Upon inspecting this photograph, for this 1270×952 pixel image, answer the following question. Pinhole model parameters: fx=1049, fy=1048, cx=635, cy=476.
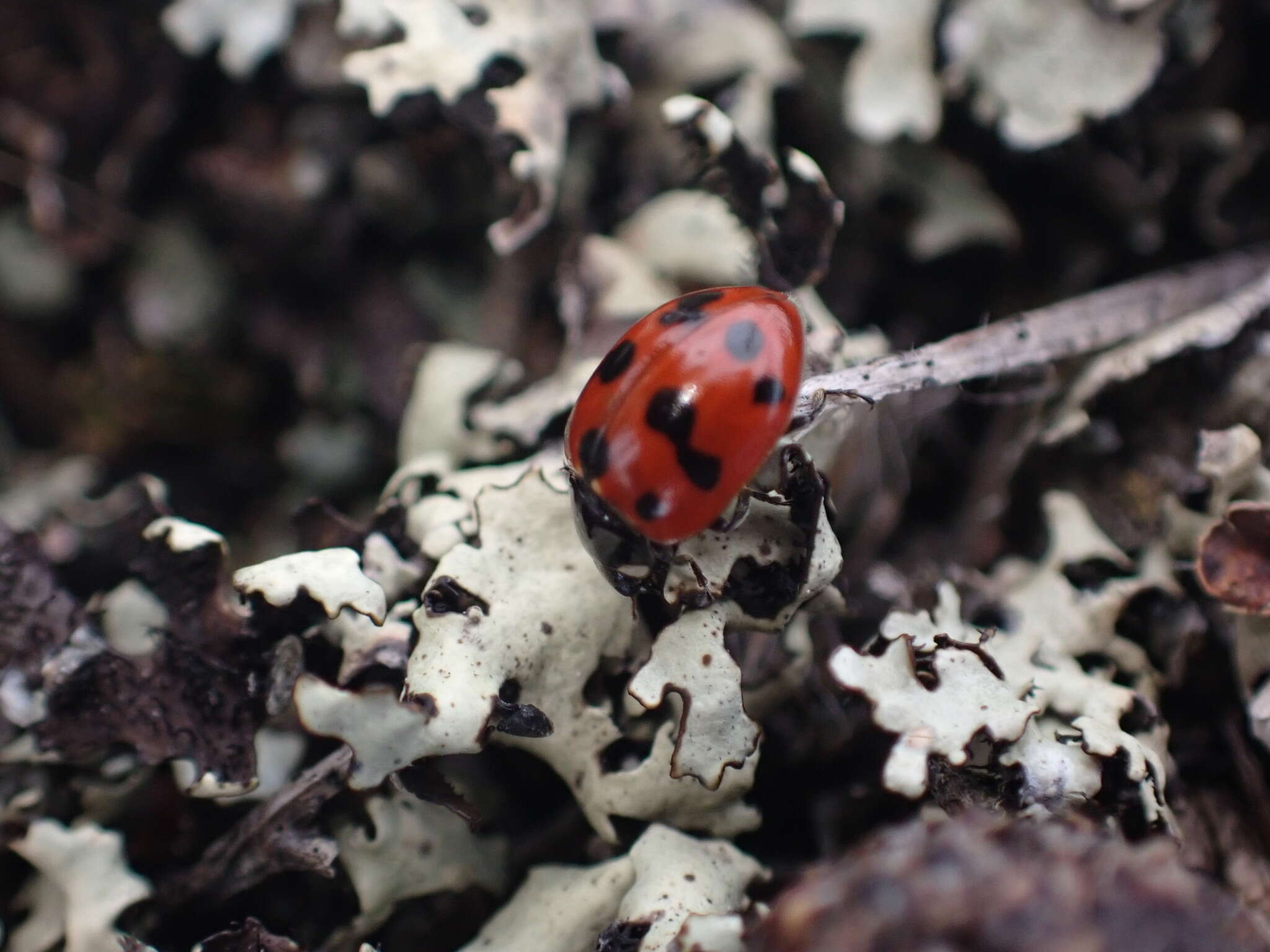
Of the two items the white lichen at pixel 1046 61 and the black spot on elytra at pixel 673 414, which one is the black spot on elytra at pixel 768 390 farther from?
the white lichen at pixel 1046 61

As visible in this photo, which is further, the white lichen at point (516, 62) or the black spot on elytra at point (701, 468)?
the white lichen at point (516, 62)

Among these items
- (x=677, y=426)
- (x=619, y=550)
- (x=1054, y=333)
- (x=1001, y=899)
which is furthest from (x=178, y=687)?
(x=1054, y=333)

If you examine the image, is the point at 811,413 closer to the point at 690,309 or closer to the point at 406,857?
the point at 690,309

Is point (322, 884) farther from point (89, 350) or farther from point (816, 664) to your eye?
point (89, 350)

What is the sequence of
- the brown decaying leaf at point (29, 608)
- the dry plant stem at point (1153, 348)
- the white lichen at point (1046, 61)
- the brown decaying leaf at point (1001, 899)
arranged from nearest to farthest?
the brown decaying leaf at point (1001, 899), the brown decaying leaf at point (29, 608), the dry plant stem at point (1153, 348), the white lichen at point (1046, 61)

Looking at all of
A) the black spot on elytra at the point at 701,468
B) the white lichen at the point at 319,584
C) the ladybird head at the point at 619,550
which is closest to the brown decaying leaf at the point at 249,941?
the white lichen at the point at 319,584

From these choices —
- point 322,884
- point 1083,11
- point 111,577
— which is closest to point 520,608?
point 322,884
